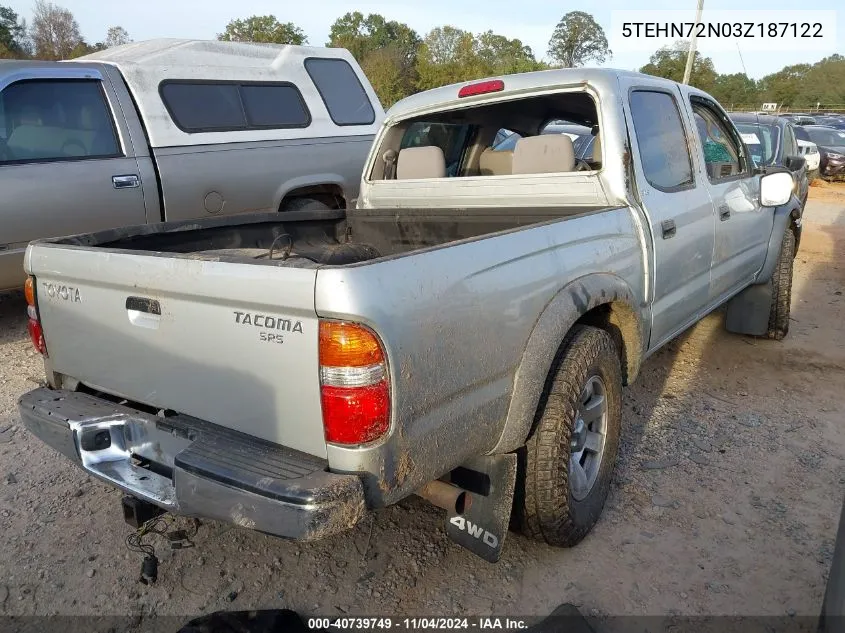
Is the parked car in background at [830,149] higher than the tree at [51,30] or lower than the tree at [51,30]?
lower

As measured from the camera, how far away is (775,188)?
414 cm

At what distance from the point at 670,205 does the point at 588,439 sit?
132 cm

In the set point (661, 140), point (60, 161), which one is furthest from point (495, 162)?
point (60, 161)

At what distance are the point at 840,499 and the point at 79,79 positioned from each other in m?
5.94

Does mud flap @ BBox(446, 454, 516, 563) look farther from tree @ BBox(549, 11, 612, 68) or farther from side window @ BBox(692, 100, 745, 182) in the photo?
tree @ BBox(549, 11, 612, 68)

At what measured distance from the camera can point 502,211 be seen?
340 centimetres

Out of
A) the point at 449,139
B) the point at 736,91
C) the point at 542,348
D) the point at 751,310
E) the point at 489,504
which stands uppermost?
the point at 736,91

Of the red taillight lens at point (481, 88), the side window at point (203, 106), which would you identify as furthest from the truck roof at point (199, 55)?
the red taillight lens at point (481, 88)

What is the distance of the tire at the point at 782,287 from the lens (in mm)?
5094

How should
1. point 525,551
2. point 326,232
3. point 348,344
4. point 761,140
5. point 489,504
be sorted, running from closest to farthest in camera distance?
point 348,344
point 489,504
point 525,551
point 326,232
point 761,140

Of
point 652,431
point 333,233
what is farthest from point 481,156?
point 652,431

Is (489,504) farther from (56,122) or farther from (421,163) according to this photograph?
(56,122)

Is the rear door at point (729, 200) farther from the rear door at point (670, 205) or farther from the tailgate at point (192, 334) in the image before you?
the tailgate at point (192, 334)

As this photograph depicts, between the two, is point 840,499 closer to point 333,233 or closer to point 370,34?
point 333,233
